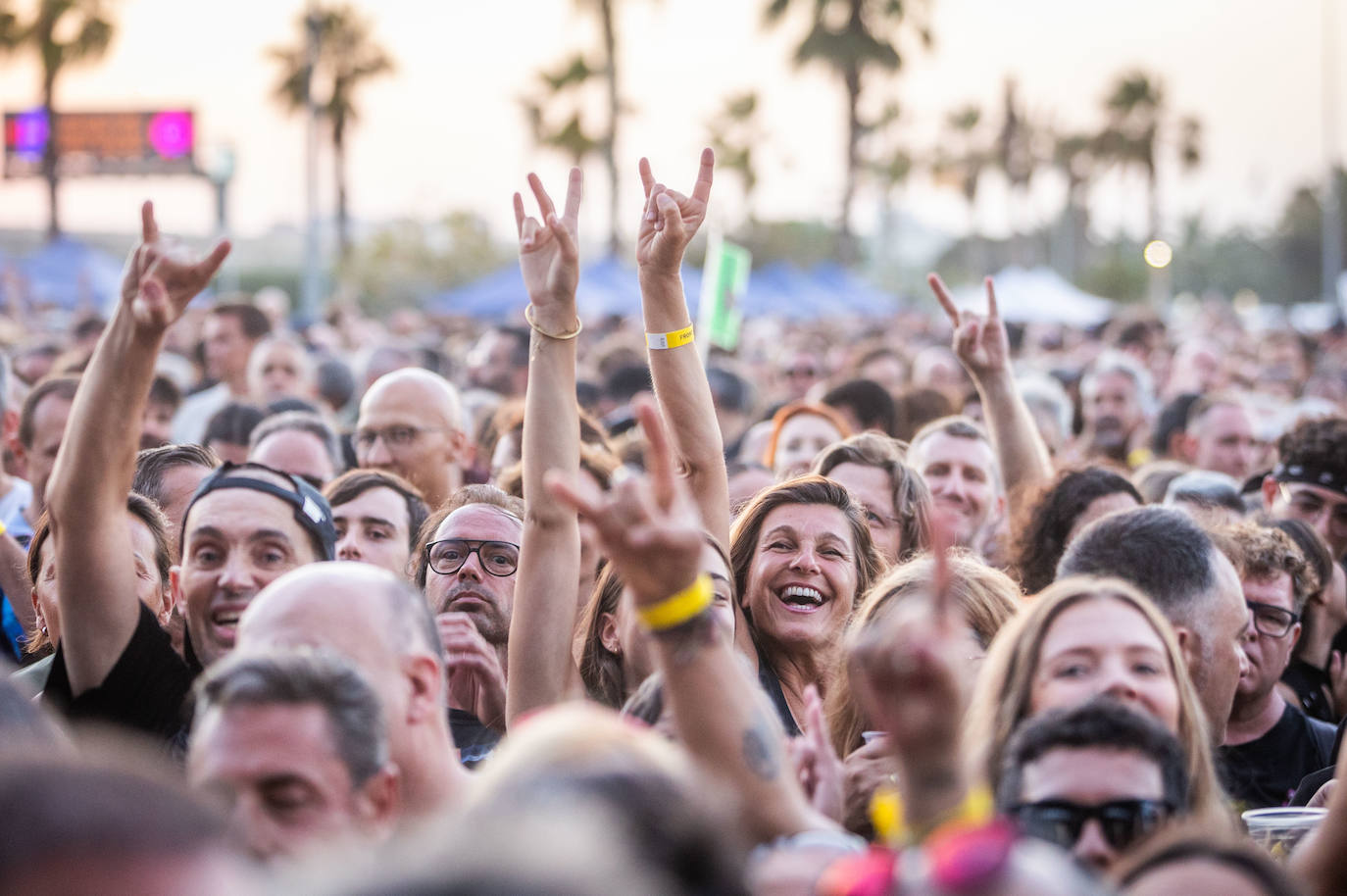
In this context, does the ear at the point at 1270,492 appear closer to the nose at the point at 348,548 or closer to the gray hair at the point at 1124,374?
the gray hair at the point at 1124,374

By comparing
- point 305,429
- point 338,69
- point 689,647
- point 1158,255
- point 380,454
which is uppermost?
point 338,69

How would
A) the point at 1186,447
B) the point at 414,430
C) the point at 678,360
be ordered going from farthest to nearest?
the point at 1186,447 < the point at 414,430 < the point at 678,360

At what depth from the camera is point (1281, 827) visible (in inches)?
123

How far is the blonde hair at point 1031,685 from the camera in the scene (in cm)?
292

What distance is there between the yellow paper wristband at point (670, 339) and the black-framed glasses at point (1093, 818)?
7.40 ft

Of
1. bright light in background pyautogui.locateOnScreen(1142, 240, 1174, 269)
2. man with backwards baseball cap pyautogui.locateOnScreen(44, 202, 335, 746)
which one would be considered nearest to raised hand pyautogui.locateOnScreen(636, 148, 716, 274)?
man with backwards baseball cap pyautogui.locateOnScreen(44, 202, 335, 746)

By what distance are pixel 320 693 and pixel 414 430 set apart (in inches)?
160

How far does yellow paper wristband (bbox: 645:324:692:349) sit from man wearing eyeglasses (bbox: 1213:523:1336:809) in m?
1.79

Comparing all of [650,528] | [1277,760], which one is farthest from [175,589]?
[1277,760]

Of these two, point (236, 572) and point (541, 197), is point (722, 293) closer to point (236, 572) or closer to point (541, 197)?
point (541, 197)

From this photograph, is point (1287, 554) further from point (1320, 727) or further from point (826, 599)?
point (826, 599)

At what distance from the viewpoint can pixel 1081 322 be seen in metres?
36.3

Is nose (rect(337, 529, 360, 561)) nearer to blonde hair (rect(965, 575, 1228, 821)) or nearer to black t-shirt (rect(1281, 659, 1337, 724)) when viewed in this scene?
blonde hair (rect(965, 575, 1228, 821))

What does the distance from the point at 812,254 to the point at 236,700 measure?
225ft
